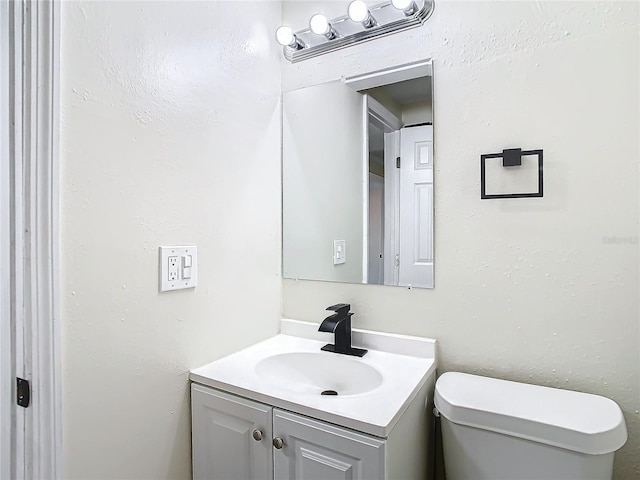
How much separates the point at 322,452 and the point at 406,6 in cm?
135

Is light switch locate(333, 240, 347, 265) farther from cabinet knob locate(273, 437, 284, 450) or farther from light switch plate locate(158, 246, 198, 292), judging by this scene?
cabinet knob locate(273, 437, 284, 450)

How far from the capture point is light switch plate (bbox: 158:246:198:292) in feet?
3.35

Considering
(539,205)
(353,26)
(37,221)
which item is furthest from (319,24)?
(37,221)

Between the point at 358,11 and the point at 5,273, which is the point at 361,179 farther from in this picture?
the point at 5,273

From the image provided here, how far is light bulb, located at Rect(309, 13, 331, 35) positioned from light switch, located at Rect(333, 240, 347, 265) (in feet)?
2.55

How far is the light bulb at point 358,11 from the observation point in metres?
1.26

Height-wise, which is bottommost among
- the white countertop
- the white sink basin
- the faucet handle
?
the white sink basin

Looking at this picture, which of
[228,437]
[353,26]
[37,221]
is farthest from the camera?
[353,26]

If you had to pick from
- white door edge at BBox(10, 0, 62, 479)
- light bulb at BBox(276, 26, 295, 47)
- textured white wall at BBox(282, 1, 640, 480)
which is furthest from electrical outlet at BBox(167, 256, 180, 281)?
light bulb at BBox(276, 26, 295, 47)

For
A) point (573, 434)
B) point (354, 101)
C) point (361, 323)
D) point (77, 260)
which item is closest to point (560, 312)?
point (573, 434)

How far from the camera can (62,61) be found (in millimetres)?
799

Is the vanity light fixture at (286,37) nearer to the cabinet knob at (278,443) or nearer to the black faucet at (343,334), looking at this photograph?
the black faucet at (343,334)

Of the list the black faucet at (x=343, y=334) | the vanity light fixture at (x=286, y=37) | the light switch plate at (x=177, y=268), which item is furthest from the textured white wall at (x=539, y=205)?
the light switch plate at (x=177, y=268)

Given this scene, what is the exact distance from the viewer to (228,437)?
3.43ft
